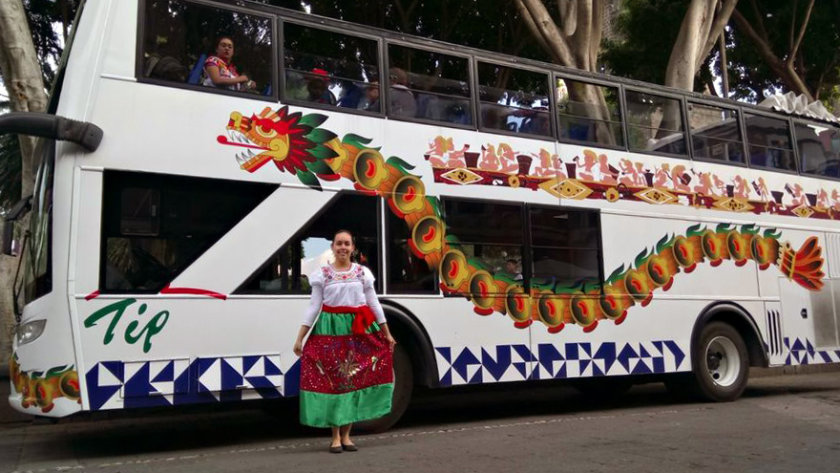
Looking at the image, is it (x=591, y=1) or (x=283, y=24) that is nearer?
(x=283, y=24)

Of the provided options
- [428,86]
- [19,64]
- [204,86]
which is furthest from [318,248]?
[19,64]

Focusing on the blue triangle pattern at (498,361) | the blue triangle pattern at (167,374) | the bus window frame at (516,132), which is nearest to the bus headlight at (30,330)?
the blue triangle pattern at (167,374)

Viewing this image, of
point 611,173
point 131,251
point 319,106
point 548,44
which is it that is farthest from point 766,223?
point 131,251

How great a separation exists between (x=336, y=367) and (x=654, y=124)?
567 cm

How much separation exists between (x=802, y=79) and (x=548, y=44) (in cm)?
810

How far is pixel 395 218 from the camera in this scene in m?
7.50

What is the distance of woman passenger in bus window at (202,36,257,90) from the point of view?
6789 millimetres

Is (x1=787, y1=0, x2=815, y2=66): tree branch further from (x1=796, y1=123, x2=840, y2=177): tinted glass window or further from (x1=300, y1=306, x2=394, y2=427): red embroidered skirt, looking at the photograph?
(x1=300, y1=306, x2=394, y2=427): red embroidered skirt

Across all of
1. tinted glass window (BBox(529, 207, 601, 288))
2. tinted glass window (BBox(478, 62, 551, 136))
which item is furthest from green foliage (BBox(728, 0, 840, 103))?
tinted glass window (BBox(529, 207, 601, 288))

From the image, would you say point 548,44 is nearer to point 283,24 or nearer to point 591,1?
point 591,1

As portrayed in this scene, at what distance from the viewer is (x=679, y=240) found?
952 cm

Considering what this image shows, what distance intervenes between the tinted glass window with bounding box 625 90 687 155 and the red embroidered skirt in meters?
4.83

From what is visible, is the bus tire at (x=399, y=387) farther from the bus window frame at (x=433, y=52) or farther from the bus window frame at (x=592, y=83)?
the bus window frame at (x=592, y=83)

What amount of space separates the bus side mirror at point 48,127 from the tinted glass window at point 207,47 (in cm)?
76
